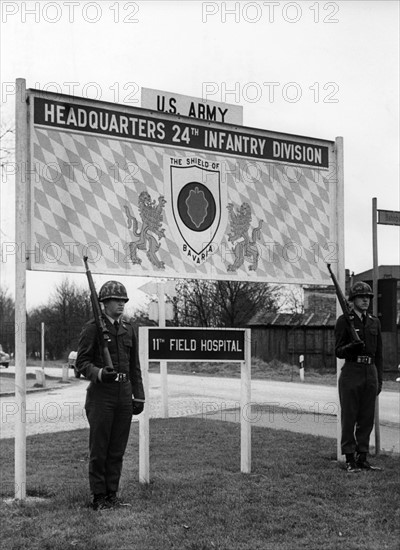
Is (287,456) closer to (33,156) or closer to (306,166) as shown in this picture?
(306,166)

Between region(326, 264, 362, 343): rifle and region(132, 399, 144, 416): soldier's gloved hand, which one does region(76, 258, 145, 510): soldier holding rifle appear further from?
region(326, 264, 362, 343): rifle

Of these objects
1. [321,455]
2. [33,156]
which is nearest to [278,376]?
[321,455]

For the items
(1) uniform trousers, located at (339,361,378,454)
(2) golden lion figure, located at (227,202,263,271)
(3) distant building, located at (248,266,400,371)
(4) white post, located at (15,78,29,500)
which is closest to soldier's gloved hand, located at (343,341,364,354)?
(1) uniform trousers, located at (339,361,378,454)

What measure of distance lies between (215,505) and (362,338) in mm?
2935

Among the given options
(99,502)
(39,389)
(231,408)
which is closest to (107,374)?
(99,502)

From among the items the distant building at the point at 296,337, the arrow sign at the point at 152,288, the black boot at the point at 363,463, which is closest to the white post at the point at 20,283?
the black boot at the point at 363,463

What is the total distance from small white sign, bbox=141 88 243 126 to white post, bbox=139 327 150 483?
249 cm

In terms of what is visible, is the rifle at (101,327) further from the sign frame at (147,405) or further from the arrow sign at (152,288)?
the arrow sign at (152,288)

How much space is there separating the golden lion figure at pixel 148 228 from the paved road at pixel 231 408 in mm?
2018

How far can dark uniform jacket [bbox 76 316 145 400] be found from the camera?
24.1ft

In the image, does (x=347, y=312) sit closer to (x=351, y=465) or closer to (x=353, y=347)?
(x=353, y=347)

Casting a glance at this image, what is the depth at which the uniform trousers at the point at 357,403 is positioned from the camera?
363 inches

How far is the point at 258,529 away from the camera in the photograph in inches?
256

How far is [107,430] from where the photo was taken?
24.0 ft
